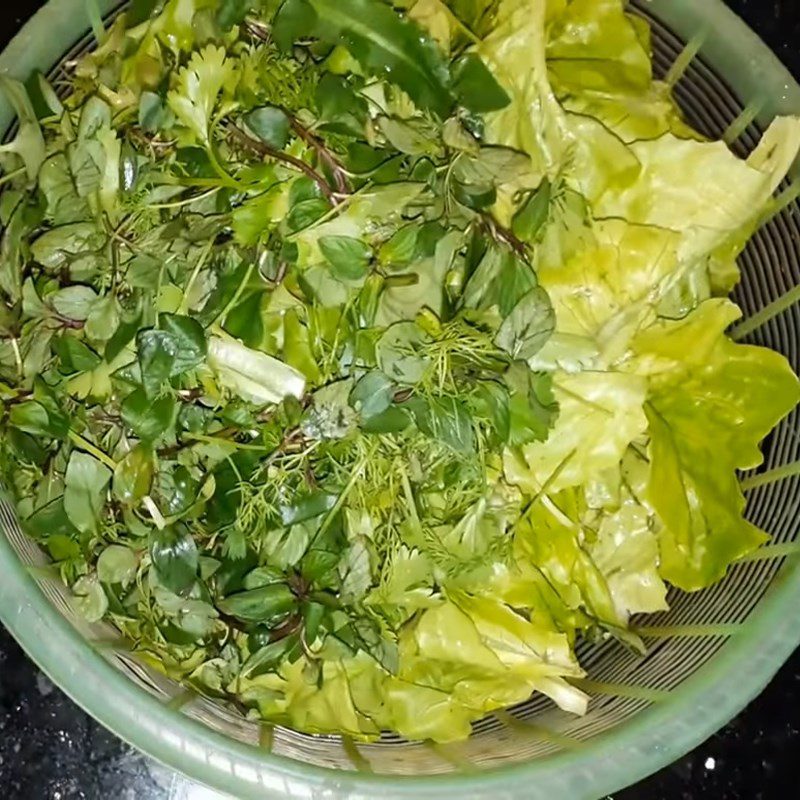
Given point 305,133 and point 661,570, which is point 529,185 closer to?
point 305,133

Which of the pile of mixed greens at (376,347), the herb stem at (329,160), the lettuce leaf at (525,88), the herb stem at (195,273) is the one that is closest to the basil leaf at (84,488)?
the pile of mixed greens at (376,347)

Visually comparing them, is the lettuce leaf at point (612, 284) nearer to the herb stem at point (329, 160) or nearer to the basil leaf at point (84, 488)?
the herb stem at point (329, 160)

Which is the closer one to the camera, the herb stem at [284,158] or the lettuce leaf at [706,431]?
the herb stem at [284,158]

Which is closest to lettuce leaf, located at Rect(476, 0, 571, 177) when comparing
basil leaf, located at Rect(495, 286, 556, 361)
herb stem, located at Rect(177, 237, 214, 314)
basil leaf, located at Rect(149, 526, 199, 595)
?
basil leaf, located at Rect(495, 286, 556, 361)

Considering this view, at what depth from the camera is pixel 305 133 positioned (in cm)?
64

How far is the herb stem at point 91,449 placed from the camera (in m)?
0.67

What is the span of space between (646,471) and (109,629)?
15.5 inches

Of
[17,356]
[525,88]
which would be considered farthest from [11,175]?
[525,88]

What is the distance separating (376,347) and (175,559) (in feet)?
0.57

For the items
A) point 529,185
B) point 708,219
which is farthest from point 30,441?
point 708,219

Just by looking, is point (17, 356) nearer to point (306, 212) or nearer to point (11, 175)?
point (11, 175)

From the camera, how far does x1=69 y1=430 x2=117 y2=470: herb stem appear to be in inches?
26.5

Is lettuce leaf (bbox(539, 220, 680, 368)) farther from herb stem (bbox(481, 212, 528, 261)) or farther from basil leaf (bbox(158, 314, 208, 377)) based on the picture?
basil leaf (bbox(158, 314, 208, 377))

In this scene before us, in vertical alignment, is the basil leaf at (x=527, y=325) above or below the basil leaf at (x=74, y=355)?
above
